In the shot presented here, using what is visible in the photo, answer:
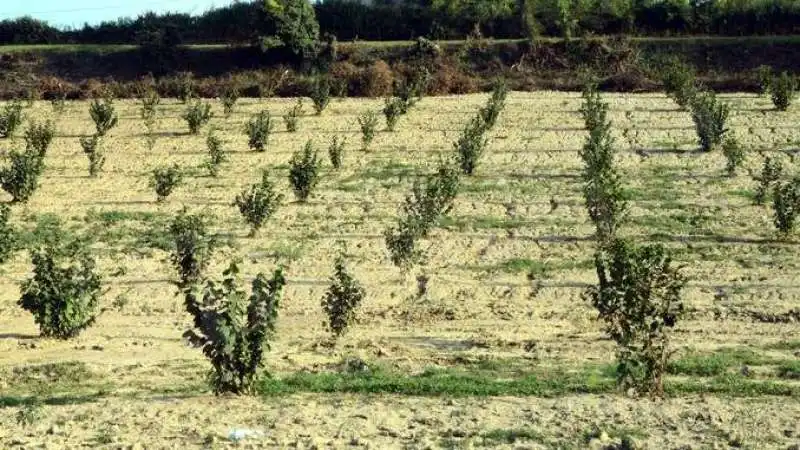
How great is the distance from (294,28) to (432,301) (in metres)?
32.3

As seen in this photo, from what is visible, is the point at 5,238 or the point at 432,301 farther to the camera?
the point at 5,238

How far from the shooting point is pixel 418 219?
551 inches

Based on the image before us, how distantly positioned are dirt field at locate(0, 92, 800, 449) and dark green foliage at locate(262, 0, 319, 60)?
691 inches

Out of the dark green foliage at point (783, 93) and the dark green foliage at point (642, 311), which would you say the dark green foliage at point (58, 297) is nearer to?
the dark green foliage at point (642, 311)

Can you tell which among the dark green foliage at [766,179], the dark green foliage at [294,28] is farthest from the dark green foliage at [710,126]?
the dark green foliage at [294,28]

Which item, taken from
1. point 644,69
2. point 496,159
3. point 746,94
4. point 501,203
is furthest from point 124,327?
point 644,69

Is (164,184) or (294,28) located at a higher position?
(294,28)

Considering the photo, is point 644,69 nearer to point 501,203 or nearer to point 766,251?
point 501,203

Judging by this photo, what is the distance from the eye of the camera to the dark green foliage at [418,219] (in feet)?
42.4

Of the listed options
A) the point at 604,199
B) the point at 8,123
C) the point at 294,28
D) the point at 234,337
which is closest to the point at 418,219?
the point at 604,199

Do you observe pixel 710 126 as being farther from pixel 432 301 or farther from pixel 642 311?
pixel 642 311

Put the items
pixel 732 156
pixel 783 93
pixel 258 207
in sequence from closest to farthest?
pixel 258 207 < pixel 732 156 < pixel 783 93

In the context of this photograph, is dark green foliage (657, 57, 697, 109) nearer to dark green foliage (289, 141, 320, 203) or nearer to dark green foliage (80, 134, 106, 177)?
dark green foliage (289, 141, 320, 203)

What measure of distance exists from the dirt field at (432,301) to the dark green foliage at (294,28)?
691 inches
